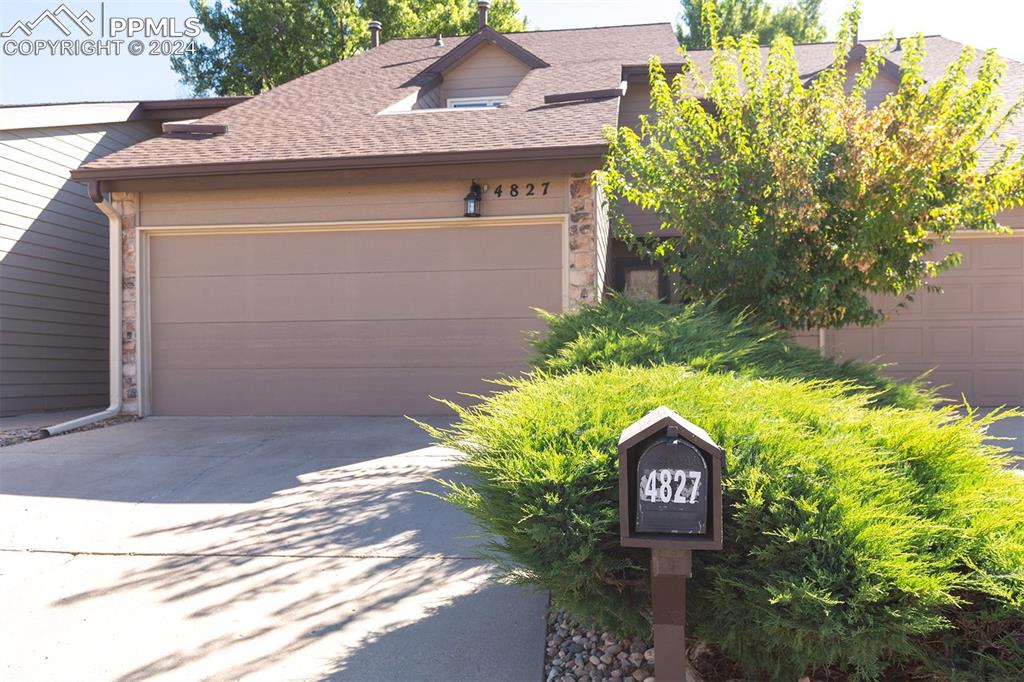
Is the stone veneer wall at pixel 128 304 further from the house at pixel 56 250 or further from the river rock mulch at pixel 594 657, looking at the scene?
the river rock mulch at pixel 594 657

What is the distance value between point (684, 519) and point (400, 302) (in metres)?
6.82

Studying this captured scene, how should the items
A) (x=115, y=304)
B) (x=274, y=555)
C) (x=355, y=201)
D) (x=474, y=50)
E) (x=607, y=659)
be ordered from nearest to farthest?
(x=607, y=659) → (x=274, y=555) → (x=355, y=201) → (x=115, y=304) → (x=474, y=50)

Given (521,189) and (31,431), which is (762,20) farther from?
(31,431)

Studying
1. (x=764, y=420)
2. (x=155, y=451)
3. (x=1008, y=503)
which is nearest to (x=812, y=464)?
(x=764, y=420)

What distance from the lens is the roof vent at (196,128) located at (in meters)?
9.72

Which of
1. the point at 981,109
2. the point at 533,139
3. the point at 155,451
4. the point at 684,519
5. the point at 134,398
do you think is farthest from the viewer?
the point at 134,398

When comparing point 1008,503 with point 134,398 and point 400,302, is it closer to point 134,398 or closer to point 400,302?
point 400,302

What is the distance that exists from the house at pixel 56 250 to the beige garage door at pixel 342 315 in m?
2.68

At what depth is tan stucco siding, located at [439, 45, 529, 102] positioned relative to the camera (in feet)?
39.7

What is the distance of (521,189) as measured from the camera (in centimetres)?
844

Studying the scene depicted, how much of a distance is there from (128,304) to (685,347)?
747 centimetres

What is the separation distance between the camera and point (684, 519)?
2273mm

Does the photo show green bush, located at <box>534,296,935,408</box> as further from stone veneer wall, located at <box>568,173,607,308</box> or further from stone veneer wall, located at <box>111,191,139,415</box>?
stone veneer wall, located at <box>111,191,139,415</box>

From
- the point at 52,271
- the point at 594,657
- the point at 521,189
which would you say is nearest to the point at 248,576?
the point at 594,657
